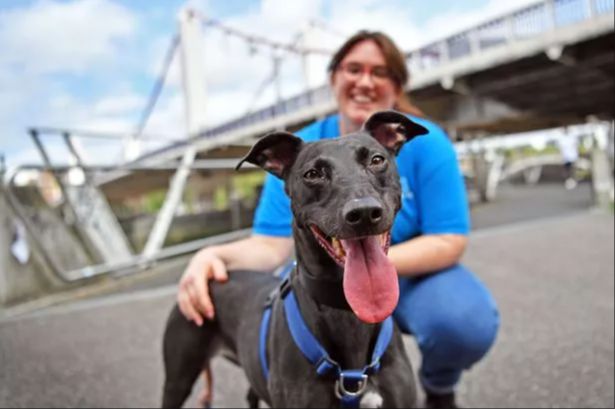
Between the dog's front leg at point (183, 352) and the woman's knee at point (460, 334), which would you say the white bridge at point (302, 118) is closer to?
the woman's knee at point (460, 334)

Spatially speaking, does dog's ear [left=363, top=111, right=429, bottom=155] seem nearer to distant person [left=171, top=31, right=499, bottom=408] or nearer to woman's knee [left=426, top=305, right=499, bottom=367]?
distant person [left=171, top=31, right=499, bottom=408]

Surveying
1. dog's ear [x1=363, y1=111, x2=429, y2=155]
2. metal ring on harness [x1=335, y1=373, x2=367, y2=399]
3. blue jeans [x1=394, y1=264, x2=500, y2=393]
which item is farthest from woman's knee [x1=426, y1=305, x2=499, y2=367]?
dog's ear [x1=363, y1=111, x2=429, y2=155]

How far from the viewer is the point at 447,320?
2.02 m

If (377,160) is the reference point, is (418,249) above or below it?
below

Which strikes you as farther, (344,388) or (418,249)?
(418,249)

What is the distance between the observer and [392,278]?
1.34 metres

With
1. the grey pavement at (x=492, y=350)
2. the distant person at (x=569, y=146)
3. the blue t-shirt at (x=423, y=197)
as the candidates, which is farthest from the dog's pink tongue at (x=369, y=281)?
the distant person at (x=569, y=146)

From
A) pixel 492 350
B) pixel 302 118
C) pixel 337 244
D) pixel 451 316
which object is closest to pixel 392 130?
pixel 337 244

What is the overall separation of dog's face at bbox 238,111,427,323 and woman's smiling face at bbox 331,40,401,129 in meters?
0.62

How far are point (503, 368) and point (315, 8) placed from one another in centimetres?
202

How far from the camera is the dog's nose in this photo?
1.23 meters

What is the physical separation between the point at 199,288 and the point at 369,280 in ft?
2.94

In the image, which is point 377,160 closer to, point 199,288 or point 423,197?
point 423,197

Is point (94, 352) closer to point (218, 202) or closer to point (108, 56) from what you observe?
point (108, 56)
